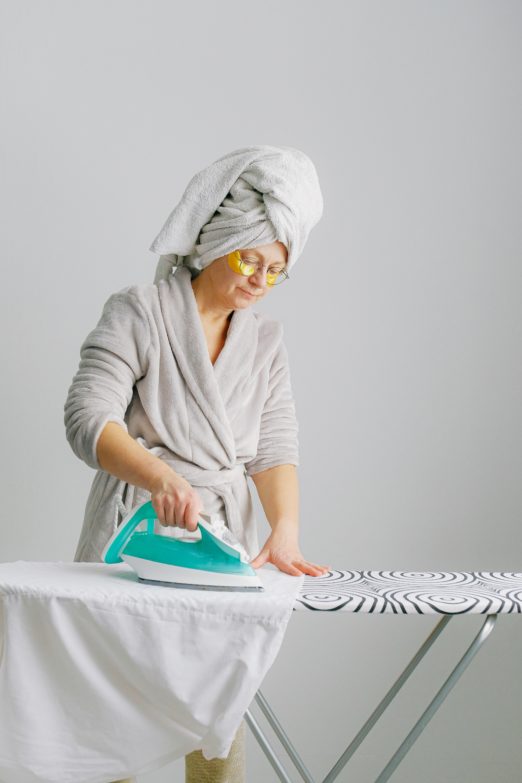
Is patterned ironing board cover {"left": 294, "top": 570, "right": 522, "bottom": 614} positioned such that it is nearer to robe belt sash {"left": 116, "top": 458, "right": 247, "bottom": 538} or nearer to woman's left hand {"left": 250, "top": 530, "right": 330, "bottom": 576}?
woman's left hand {"left": 250, "top": 530, "right": 330, "bottom": 576}

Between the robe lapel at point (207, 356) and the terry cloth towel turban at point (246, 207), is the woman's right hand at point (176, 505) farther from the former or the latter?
the terry cloth towel turban at point (246, 207)

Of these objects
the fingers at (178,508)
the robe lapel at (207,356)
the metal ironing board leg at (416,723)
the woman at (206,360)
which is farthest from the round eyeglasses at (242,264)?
the metal ironing board leg at (416,723)

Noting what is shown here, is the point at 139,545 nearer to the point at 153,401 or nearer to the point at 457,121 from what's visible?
the point at 153,401

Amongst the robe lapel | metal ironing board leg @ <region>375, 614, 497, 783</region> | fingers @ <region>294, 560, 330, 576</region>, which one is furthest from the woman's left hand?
metal ironing board leg @ <region>375, 614, 497, 783</region>

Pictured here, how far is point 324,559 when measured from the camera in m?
2.67

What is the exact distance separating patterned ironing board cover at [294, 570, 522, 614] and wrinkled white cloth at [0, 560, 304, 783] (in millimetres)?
107

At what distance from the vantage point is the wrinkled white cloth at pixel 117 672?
4.46 ft

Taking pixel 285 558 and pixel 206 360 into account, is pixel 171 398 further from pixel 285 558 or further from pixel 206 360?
pixel 285 558

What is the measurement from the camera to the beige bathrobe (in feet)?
5.84

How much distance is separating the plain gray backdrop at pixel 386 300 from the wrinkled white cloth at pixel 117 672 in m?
1.30

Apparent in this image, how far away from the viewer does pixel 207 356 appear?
1.83m

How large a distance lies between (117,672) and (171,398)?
58 centimetres

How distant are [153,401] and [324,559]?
41.2 inches

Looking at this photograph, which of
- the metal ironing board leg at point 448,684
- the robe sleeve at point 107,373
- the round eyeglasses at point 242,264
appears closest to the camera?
the metal ironing board leg at point 448,684
